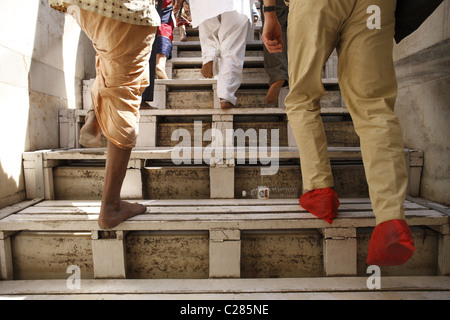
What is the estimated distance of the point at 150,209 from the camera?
147cm

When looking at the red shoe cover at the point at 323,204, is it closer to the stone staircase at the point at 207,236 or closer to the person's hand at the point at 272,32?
the stone staircase at the point at 207,236

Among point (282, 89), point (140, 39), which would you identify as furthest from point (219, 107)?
point (140, 39)

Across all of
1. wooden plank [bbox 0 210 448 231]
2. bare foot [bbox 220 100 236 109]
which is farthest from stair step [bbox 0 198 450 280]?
bare foot [bbox 220 100 236 109]

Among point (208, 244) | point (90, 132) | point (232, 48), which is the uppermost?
point (232, 48)

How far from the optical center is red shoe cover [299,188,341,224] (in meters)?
1.28

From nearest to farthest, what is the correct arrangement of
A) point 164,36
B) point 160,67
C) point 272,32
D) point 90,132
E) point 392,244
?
point 392,244 < point 90,132 < point 272,32 < point 160,67 < point 164,36

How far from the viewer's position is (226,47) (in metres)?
2.22

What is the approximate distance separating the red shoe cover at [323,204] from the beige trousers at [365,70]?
0.21m

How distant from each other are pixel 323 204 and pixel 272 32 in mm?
1092

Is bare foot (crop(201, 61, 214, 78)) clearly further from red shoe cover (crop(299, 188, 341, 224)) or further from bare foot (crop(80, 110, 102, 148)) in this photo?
red shoe cover (crop(299, 188, 341, 224))
